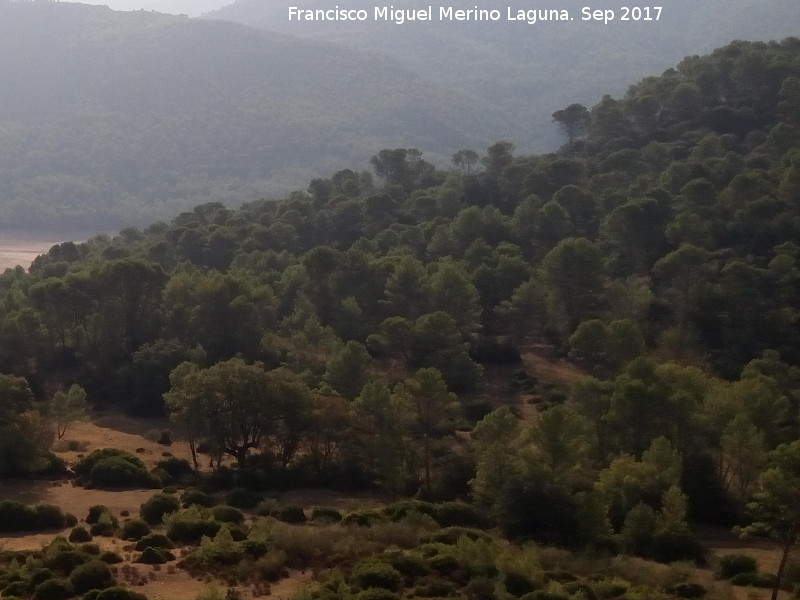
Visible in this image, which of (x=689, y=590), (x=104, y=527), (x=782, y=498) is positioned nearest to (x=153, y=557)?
(x=104, y=527)

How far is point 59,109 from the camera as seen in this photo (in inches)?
7028

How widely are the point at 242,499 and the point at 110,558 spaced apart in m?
10.3

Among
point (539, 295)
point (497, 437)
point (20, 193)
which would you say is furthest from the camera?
point (20, 193)

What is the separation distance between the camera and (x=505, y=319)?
202ft

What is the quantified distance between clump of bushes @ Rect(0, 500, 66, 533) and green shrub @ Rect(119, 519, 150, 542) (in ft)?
12.0

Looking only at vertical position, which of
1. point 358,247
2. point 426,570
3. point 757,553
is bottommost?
point 757,553

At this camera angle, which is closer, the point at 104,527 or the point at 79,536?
the point at 79,536

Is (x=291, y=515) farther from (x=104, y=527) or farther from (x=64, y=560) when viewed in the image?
(x=64, y=560)

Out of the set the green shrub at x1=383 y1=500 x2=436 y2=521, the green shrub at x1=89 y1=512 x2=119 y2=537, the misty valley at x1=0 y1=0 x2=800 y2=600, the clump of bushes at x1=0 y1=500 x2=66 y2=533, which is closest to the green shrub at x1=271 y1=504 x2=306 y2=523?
the misty valley at x1=0 y1=0 x2=800 y2=600

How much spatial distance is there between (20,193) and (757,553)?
468 feet

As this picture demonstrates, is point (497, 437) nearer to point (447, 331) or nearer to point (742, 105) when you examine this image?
point (447, 331)

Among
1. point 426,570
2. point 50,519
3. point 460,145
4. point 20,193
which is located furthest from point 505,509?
point 460,145

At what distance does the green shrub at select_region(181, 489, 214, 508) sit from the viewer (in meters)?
33.6

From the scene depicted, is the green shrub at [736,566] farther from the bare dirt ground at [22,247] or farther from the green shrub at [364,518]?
the bare dirt ground at [22,247]
